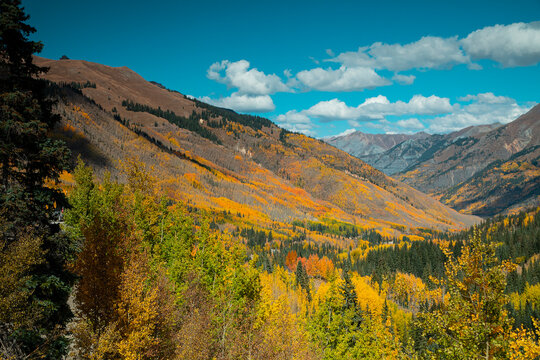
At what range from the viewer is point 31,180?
15.5m

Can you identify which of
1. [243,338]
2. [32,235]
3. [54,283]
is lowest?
[243,338]

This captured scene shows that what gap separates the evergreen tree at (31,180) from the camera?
45.7 feet

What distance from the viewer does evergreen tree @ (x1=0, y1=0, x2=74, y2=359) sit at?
45.7ft

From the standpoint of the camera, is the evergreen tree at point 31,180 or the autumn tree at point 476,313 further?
the evergreen tree at point 31,180

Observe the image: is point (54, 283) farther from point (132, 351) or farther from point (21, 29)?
point (21, 29)

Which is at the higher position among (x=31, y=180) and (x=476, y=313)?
(x=31, y=180)

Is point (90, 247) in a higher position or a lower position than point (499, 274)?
lower

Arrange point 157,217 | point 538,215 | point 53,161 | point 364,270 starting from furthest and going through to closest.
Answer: point 538,215 → point 364,270 → point 157,217 → point 53,161

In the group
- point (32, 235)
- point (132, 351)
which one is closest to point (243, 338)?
point (132, 351)

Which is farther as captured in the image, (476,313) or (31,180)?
(31,180)

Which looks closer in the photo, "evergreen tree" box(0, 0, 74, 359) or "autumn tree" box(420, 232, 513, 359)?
"autumn tree" box(420, 232, 513, 359)

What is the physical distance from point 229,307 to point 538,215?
219 meters

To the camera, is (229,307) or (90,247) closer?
(90,247)

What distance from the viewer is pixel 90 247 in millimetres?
19406
